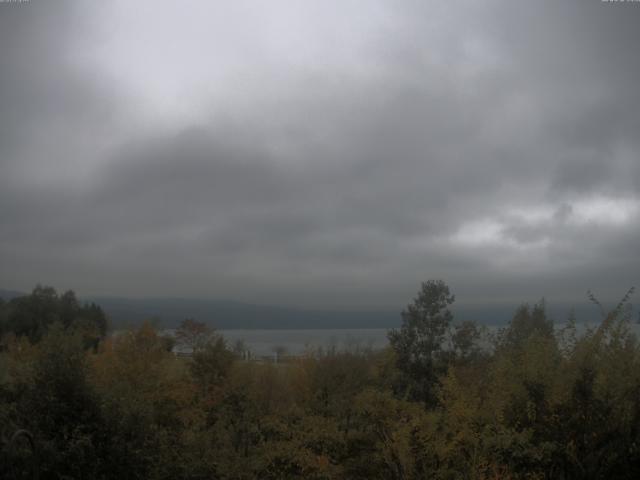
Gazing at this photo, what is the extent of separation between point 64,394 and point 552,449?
554 inches

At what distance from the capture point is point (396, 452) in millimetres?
18312

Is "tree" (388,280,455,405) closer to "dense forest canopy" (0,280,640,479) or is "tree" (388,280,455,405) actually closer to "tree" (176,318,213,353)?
"dense forest canopy" (0,280,640,479)

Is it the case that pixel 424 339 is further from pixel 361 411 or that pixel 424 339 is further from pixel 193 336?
pixel 193 336

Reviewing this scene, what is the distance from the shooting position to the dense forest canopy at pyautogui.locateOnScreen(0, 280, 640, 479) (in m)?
15.8

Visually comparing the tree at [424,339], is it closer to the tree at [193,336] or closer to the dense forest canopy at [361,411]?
the dense forest canopy at [361,411]

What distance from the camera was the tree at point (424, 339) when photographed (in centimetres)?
3020

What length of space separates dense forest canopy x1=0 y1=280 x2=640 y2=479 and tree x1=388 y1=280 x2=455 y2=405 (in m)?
0.07

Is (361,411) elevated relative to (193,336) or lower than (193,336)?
Result: lower

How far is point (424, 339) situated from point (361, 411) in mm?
6991

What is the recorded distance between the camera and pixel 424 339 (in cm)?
3053

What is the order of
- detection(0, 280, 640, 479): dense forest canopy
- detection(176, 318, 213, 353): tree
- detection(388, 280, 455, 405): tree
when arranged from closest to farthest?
detection(0, 280, 640, 479): dense forest canopy < detection(388, 280, 455, 405): tree < detection(176, 318, 213, 353): tree

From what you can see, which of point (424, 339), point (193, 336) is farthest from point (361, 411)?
point (193, 336)

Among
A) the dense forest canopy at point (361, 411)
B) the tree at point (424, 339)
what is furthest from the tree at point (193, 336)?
the tree at point (424, 339)

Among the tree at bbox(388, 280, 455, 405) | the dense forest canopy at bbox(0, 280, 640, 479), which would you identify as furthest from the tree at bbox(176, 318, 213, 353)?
the tree at bbox(388, 280, 455, 405)
